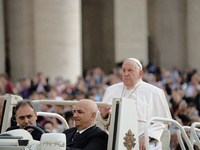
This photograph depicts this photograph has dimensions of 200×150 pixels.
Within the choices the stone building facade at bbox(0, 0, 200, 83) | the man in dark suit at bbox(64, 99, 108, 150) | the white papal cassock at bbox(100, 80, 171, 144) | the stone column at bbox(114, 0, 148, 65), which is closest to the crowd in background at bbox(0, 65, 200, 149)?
the stone building facade at bbox(0, 0, 200, 83)

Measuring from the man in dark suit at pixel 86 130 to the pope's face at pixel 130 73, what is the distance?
4.79ft

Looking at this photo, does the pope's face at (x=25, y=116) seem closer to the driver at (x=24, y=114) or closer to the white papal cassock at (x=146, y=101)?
the driver at (x=24, y=114)

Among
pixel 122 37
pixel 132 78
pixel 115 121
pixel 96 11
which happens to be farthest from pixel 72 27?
pixel 115 121

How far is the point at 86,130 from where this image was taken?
685cm

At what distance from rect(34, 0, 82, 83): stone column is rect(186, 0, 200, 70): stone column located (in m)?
5.53

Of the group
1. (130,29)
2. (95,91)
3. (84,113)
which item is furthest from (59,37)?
(84,113)

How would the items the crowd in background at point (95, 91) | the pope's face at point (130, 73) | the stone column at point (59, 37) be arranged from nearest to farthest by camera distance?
the pope's face at point (130, 73)
the crowd in background at point (95, 91)
the stone column at point (59, 37)

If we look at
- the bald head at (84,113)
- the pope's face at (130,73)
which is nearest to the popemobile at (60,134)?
the bald head at (84,113)

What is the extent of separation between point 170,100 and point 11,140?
1122 cm

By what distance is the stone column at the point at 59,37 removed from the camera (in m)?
24.5

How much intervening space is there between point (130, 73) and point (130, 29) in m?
19.4

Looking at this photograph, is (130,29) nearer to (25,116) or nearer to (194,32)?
(194,32)

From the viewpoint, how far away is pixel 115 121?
6562 millimetres

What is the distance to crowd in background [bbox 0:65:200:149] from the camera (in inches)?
506
